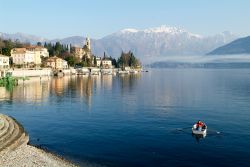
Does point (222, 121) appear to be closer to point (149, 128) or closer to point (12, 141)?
point (149, 128)

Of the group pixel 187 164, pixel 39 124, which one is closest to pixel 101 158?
pixel 187 164

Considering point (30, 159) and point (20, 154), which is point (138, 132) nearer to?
point (20, 154)

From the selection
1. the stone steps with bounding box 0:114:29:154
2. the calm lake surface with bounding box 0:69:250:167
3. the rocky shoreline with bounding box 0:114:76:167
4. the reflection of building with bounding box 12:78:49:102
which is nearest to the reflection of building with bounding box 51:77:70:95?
the reflection of building with bounding box 12:78:49:102

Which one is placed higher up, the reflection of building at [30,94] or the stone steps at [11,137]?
the stone steps at [11,137]

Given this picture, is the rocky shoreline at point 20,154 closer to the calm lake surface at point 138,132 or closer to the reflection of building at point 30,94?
the calm lake surface at point 138,132

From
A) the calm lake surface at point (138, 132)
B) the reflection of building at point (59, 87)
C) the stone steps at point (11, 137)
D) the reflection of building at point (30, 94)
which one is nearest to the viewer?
the stone steps at point (11, 137)

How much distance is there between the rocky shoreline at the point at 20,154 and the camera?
34.6m

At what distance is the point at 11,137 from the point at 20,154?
6246mm

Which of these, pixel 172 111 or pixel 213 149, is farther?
pixel 172 111

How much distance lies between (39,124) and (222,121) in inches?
1182

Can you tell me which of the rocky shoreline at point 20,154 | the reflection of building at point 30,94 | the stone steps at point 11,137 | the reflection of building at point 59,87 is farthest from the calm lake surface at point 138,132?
the reflection of building at point 59,87

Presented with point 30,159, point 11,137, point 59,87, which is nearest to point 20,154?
point 30,159

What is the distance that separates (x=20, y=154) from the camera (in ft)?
123

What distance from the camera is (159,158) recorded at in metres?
40.1
